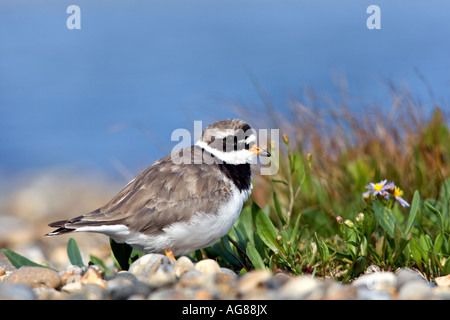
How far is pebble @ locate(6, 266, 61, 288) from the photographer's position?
4.46 metres

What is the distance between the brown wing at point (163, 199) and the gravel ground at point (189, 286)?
1.47ft

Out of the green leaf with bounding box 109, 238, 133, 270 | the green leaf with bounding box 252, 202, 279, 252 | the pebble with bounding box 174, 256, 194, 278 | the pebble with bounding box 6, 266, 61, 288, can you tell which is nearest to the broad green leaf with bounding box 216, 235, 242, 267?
the green leaf with bounding box 252, 202, 279, 252

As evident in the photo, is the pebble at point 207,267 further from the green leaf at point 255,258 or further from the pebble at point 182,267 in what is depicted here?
the green leaf at point 255,258

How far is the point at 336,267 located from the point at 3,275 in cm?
286

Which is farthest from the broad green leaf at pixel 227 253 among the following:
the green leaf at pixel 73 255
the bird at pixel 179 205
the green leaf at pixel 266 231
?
the green leaf at pixel 73 255

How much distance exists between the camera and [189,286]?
4008 mm

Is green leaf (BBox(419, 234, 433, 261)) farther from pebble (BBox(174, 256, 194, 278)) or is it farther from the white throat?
pebble (BBox(174, 256, 194, 278))

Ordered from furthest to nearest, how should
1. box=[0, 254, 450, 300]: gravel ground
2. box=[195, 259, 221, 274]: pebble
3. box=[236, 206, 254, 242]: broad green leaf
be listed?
box=[236, 206, 254, 242]: broad green leaf < box=[195, 259, 221, 274]: pebble < box=[0, 254, 450, 300]: gravel ground

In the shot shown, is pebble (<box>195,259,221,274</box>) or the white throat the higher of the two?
the white throat

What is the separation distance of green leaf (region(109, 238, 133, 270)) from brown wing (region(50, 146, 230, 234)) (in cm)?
54
